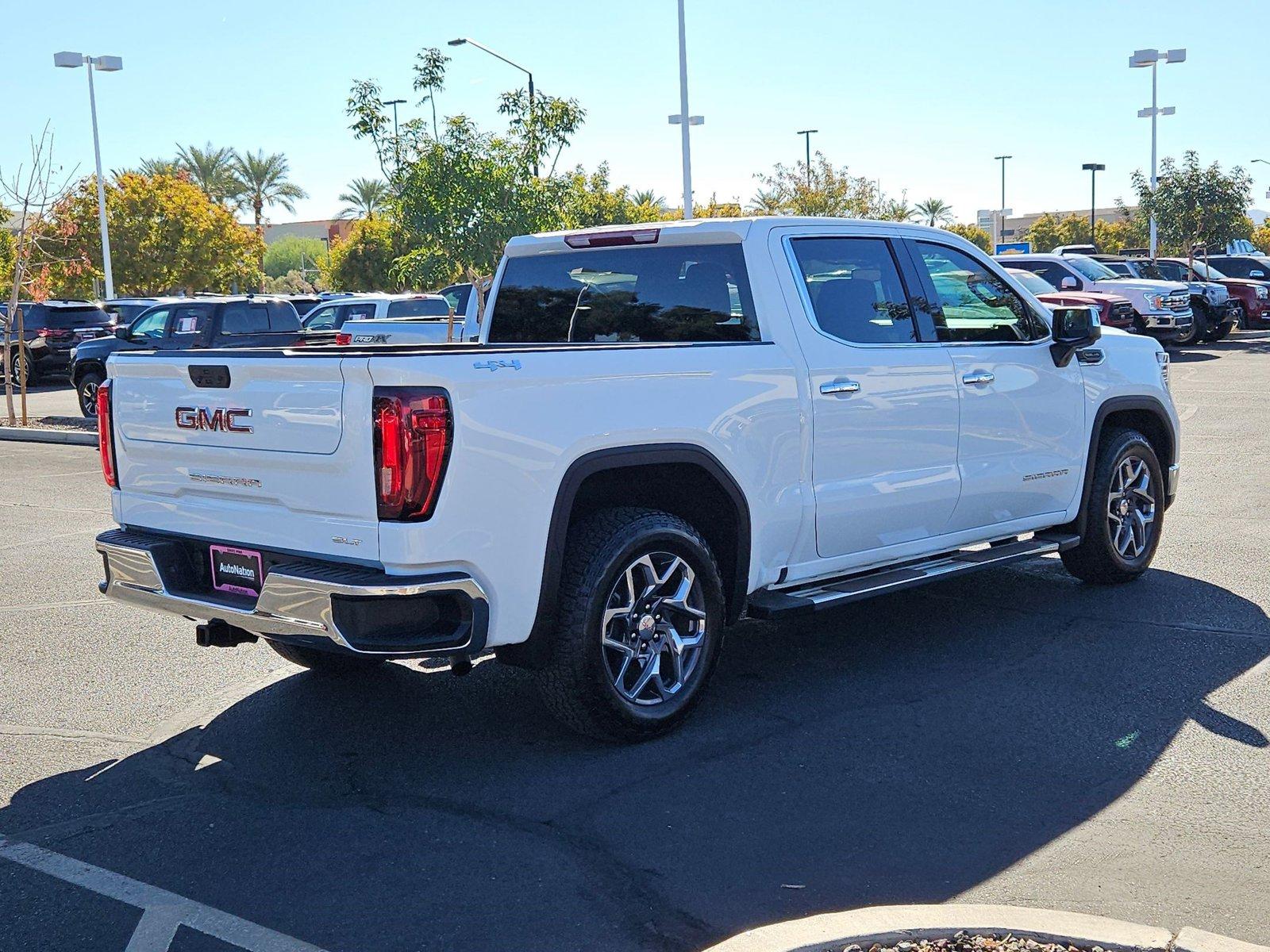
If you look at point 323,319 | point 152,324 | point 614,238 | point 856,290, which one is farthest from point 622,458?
point 323,319

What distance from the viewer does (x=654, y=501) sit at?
5.53 meters

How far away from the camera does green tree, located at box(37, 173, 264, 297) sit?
4866cm

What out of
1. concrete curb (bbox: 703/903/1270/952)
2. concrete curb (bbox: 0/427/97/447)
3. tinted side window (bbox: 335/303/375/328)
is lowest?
concrete curb (bbox: 703/903/1270/952)

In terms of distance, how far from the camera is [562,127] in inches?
893

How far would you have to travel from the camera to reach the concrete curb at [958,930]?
337cm

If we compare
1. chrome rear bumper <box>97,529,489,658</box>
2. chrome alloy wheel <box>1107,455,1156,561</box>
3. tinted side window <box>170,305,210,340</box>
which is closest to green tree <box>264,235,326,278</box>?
tinted side window <box>170,305,210,340</box>

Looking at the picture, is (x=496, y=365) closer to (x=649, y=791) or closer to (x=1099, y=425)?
(x=649, y=791)

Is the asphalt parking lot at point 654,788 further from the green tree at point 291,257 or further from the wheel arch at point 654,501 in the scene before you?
the green tree at point 291,257

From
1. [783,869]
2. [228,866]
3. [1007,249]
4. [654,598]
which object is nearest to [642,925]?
[783,869]

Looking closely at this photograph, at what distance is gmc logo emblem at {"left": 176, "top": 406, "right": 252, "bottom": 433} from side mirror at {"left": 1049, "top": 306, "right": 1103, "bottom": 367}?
4.17 meters

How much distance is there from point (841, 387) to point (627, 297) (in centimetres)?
110

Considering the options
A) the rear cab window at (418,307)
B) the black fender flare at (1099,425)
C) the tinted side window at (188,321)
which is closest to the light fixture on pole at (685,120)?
the rear cab window at (418,307)

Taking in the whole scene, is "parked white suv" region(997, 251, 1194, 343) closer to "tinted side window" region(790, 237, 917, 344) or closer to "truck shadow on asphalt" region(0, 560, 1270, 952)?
"truck shadow on asphalt" region(0, 560, 1270, 952)

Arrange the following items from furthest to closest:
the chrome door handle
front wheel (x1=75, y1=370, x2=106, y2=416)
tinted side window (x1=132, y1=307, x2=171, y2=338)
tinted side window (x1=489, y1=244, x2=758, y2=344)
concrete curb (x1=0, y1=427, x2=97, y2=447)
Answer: front wheel (x1=75, y1=370, x2=106, y2=416)
tinted side window (x1=132, y1=307, x2=171, y2=338)
concrete curb (x1=0, y1=427, x2=97, y2=447)
tinted side window (x1=489, y1=244, x2=758, y2=344)
the chrome door handle
